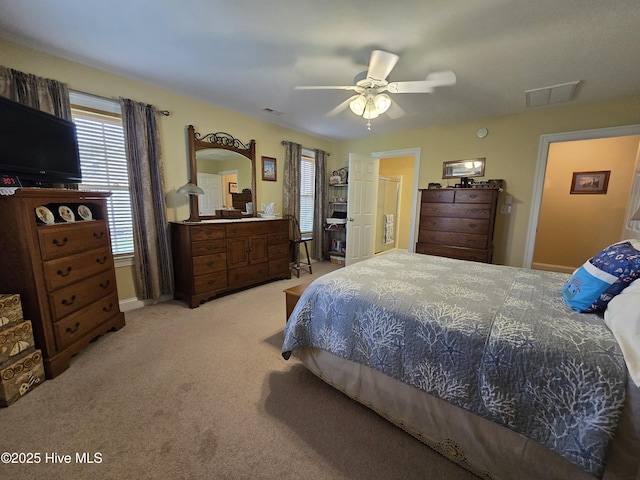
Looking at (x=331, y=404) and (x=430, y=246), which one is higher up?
(x=430, y=246)

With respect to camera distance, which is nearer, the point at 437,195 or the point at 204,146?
the point at 204,146

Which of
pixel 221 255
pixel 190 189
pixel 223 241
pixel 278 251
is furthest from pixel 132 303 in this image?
pixel 278 251

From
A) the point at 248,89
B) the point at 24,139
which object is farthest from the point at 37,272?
the point at 248,89

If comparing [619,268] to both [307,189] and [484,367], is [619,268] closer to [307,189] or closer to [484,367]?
[484,367]

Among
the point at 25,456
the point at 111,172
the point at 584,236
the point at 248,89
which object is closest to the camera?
the point at 25,456

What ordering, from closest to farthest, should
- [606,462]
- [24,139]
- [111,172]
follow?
[606,462] → [24,139] → [111,172]

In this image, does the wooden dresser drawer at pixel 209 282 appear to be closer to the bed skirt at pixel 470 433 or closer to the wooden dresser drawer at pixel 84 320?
the wooden dresser drawer at pixel 84 320

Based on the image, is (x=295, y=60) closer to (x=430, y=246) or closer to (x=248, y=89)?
(x=248, y=89)

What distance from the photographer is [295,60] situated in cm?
217

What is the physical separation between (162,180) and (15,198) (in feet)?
4.44

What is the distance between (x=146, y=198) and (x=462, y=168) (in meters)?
4.21

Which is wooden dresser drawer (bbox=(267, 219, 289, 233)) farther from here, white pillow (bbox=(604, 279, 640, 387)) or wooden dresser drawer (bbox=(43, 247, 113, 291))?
white pillow (bbox=(604, 279, 640, 387))

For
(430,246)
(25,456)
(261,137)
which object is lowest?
(25,456)

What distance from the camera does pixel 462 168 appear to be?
3.82 meters
